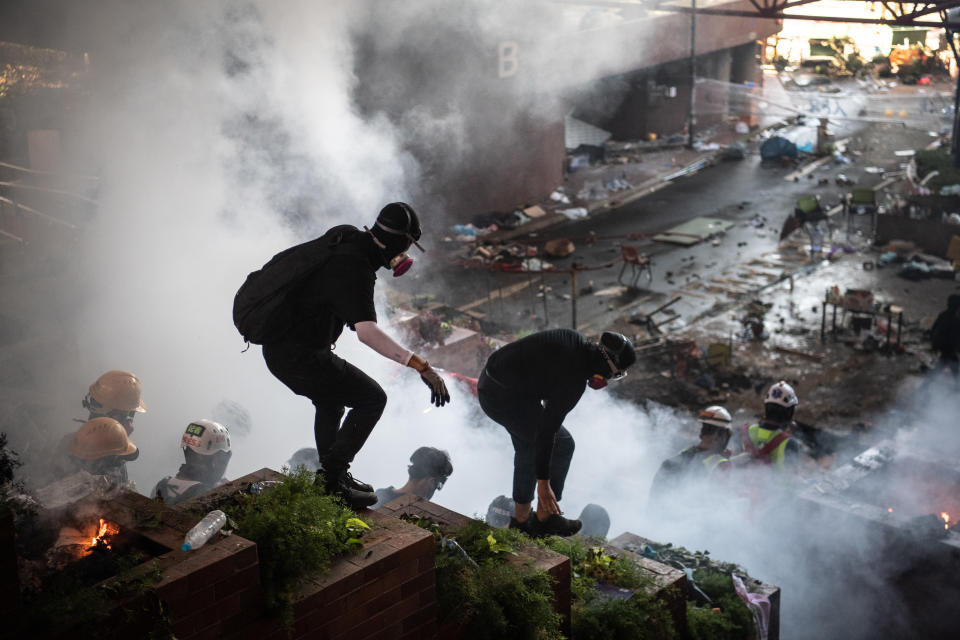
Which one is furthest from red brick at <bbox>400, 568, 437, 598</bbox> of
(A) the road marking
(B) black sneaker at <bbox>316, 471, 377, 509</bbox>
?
(A) the road marking

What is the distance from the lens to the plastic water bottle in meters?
3.51

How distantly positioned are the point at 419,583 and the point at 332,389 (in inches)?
34.3

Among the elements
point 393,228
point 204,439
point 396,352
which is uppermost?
point 393,228

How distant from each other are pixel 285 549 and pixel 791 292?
43.1 feet

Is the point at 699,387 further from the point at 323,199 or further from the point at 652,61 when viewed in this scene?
the point at 652,61

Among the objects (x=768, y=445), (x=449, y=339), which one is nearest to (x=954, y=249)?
(x=449, y=339)

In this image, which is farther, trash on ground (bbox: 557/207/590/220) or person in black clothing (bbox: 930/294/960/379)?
trash on ground (bbox: 557/207/590/220)

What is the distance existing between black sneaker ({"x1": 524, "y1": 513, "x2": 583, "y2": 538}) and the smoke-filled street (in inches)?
0.8

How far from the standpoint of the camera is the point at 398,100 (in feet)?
56.1

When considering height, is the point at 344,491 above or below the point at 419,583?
above

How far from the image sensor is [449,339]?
10.4 metres

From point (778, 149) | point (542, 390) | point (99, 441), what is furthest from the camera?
point (778, 149)

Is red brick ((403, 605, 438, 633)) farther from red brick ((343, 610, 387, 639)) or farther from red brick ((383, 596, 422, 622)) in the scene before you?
red brick ((343, 610, 387, 639))

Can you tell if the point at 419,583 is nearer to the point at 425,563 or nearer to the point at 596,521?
the point at 425,563
